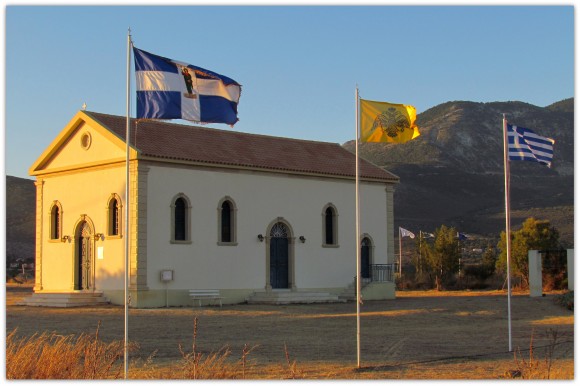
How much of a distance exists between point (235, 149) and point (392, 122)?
58.9 feet

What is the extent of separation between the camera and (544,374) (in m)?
14.8

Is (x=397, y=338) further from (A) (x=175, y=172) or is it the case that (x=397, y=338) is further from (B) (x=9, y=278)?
(B) (x=9, y=278)

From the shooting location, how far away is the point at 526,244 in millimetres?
44062

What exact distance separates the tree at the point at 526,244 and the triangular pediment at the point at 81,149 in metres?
19.6

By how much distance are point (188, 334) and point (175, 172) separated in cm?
1104

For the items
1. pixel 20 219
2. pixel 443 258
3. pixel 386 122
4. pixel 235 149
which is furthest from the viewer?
pixel 20 219

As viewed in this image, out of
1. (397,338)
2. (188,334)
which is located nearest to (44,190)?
(188,334)

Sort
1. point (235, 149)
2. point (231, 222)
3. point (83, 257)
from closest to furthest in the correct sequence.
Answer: point (83, 257) → point (231, 222) → point (235, 149)

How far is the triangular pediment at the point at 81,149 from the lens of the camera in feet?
106

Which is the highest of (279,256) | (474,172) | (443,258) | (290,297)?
(474,172)

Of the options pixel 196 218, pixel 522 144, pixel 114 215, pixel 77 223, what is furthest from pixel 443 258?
pixel 522 144

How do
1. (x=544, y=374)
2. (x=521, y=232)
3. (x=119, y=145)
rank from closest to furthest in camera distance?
1. (x=544, y=374)
2. (x=119, y=145)
3. (x=521, y=232)

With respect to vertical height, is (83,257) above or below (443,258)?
above

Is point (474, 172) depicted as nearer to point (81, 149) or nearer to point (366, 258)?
point (366, 258)
